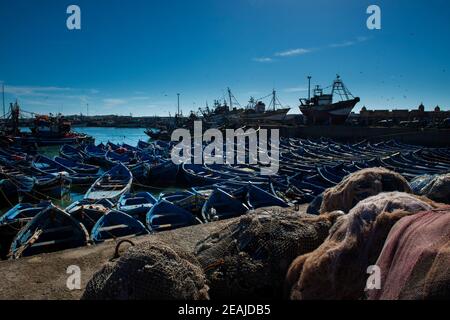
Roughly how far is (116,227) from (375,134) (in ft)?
122

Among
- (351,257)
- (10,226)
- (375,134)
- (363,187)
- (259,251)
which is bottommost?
(10,226)

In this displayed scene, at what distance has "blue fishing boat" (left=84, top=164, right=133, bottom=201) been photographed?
14320 mm

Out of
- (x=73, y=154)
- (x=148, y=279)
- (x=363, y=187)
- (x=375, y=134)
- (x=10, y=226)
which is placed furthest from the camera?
(x=375, y=134)

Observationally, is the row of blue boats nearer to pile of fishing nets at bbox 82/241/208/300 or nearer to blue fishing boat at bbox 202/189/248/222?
blue fishing boat at bbox 202/189/248/222

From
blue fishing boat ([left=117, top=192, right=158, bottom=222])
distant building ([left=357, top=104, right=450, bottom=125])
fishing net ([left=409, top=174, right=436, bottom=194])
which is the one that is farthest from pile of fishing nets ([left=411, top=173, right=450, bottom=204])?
distant building ([left=357, top=104, right=450, bottom=125])

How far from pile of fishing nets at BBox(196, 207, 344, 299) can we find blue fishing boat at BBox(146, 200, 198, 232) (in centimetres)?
515

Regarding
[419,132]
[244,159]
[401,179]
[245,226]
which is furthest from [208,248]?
[419,132]

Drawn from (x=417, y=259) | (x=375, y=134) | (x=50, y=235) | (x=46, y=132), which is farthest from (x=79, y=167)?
(x=375, y=134)

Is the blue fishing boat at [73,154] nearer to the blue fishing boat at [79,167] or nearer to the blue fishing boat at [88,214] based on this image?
the blue fishing boat at [79,167]

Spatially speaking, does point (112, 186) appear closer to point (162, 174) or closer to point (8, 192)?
point (8, 192)

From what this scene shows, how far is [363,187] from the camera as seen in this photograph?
500 cm

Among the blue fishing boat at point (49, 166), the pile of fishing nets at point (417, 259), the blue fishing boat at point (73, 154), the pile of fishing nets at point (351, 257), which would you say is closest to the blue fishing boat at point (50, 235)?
the pile of fishing nets at point (351, 257)

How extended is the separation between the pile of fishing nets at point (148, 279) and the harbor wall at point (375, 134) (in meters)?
36.8
